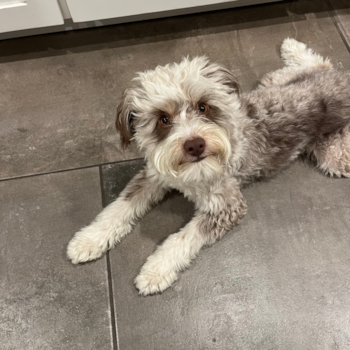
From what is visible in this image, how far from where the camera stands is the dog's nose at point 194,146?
4.89ft

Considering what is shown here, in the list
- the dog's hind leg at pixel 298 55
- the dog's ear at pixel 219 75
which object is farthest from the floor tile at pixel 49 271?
the dog's hind leg at pixel 298 55

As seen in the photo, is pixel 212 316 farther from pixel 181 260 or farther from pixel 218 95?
pixel 218 95

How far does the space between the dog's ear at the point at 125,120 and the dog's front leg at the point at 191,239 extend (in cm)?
54

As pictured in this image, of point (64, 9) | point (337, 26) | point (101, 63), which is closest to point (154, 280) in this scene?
point (101, 63)

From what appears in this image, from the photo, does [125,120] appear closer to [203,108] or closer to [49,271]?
[203,108]

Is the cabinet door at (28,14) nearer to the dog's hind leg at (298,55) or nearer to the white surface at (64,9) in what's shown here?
the white surface at (64,9)

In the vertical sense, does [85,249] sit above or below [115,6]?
below

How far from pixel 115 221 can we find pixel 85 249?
0.75 ft

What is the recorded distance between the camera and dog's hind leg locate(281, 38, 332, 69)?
2.47 m

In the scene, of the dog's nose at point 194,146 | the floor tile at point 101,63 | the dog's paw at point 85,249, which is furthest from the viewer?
the floor tile at point 101,63

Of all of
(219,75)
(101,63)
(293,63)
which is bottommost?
(293,63)

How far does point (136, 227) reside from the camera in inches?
85.4

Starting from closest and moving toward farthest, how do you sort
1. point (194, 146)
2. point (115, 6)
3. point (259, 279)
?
1. point (194, 146)
2. point (259, 279)
3. point (115, 6)

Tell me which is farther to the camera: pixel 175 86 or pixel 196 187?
pixel 196 187
